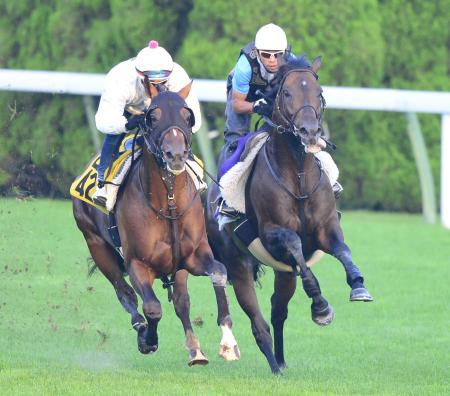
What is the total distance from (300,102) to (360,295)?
130 cm

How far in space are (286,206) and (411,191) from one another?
11.5 metres

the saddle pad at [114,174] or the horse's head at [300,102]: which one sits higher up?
the horse's head at [300,102]

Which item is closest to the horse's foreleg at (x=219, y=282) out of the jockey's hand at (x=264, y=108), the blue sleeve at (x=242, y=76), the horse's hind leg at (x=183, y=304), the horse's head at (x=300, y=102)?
the horse's hind leg at (x=183, y=304)

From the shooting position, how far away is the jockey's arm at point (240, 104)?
395 inches

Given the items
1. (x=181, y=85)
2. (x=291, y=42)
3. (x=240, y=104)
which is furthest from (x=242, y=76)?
(x=291, y=42)

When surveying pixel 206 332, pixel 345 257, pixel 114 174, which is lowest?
pixel 206 332

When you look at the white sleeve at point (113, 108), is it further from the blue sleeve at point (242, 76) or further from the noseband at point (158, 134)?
the blue sleeve at point (242, 76)

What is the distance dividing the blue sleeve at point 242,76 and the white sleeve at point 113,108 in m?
0.99

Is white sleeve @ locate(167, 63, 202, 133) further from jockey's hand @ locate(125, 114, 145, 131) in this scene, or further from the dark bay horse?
the dark bay horse

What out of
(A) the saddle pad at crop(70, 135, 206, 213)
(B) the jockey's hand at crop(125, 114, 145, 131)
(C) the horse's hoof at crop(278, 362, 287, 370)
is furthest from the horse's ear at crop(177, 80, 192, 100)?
(C) the horse's hoof at crop(278, 362, 287, 370)

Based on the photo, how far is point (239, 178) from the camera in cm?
980

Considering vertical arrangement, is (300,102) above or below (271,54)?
below

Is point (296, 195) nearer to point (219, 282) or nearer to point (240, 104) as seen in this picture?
point (219, 282)

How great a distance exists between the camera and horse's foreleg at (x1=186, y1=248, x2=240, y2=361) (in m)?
8.88
